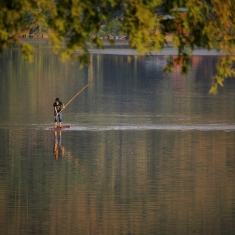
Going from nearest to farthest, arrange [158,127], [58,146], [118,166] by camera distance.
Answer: [118,166] → [58,146] → [158,127]

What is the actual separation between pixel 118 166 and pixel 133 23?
33.7 ft

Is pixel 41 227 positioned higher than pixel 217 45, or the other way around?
pixel 217 45

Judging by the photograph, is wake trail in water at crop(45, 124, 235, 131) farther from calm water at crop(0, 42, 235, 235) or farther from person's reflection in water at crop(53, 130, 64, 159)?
person's reflection in water at crop(53, 130, 64, 159)

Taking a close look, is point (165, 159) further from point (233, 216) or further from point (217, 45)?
point (217, 45)

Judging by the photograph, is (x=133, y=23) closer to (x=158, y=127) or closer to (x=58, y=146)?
(x=58, y=146)

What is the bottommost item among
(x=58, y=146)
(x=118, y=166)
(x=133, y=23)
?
(x=118, y=166)

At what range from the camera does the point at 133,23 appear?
10594 millimetres

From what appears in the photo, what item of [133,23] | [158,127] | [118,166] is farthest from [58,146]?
[133,23]

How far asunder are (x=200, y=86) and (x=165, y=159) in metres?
24.7

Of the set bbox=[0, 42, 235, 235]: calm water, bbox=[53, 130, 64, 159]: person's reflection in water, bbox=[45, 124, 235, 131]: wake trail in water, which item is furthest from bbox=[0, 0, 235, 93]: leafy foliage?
bbox=[45, 124, 235, 131]: wake trail in water

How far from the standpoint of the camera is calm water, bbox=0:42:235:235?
52.3ft

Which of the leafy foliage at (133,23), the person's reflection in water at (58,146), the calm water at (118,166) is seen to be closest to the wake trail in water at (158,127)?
the calm water at (118,166)

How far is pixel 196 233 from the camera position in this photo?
595 inches

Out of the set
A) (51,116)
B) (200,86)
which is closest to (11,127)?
(51,116)
